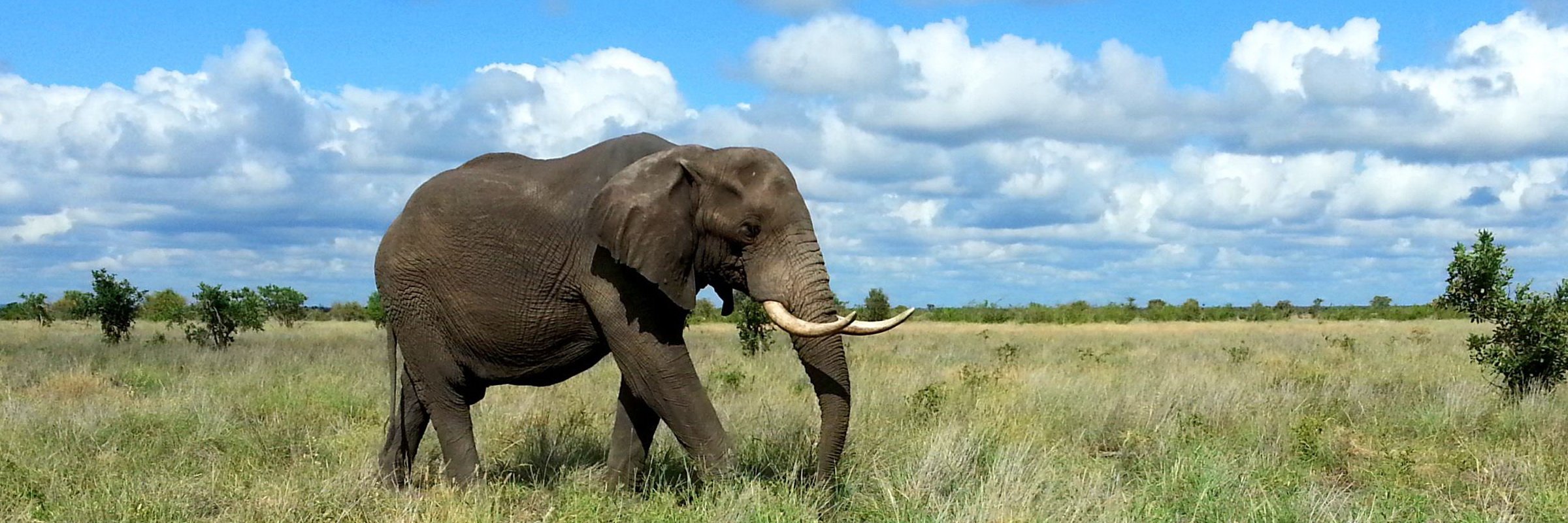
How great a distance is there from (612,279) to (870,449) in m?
2.77

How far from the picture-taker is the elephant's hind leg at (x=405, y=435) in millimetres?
8148

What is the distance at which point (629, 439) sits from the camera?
293 inches

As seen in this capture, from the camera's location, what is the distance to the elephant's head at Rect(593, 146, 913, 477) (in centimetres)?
606

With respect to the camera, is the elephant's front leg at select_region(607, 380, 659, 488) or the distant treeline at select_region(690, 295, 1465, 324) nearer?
the elephant's front leg at select_region(607, 380, 659, 488)

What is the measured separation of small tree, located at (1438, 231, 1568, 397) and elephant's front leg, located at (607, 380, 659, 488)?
377 inches

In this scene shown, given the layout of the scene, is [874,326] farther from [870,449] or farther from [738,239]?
[870,449]

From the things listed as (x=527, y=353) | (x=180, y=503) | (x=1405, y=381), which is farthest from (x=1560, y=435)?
(x=180, y=503)

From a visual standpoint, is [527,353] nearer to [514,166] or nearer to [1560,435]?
[514,166]

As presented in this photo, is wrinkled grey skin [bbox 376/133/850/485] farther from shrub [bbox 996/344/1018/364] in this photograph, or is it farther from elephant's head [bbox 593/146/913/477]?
shrub [bbox 996/344/1018/364]

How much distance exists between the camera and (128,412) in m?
10.6

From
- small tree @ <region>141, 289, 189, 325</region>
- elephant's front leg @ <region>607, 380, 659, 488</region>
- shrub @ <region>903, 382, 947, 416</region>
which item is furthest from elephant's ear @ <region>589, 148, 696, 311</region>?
small tree @ <region>141, 289, 189, 325</region>

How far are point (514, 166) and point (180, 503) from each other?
2672 mm

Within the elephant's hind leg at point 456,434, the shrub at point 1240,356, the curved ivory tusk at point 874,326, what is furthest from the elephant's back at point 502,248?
the shrub at point 1240,356

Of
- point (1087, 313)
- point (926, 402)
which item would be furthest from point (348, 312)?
point (926, 402)
